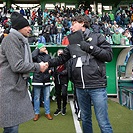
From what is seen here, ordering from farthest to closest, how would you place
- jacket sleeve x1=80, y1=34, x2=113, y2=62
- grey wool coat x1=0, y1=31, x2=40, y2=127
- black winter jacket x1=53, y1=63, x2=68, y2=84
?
black winter jacket x1=53, y1=63, x2=68, y2=84
jacket sleeve x1=80, y1=34, x2=113, y2=62
grey wool coat x1=0, y1=31, x2=40, y2=127

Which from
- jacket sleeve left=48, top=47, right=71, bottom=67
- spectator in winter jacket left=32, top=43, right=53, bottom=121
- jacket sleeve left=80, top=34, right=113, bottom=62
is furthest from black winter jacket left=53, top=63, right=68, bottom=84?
jacket sleeve left=80, top=34, right=113, bottom=62

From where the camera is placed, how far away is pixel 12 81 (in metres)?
2.32

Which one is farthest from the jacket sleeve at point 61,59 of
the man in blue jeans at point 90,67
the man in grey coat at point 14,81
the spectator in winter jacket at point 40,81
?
the spectator in winter jacket at point 40,81

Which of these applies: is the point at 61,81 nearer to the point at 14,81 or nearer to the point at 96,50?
the point at 96,50

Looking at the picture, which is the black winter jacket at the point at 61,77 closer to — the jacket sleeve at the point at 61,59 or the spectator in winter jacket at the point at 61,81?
the spectator in winter jacket at the point at 61,81

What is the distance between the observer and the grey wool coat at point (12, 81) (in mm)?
2275

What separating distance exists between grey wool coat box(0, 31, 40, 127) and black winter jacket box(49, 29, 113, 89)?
0.77m

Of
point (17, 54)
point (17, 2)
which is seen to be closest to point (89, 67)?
point (17, 54)

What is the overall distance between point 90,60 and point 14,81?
3.53 feet

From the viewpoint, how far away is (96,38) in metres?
2.91

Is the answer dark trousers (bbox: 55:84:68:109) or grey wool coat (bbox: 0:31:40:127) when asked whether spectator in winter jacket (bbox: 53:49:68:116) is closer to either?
dark trousers (bbox: 55:84:68:109)

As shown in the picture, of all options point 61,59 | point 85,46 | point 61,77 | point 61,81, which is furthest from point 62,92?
point 85,46

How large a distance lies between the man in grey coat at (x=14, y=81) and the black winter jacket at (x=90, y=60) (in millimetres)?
723

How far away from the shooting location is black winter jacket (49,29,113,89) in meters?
2.77
